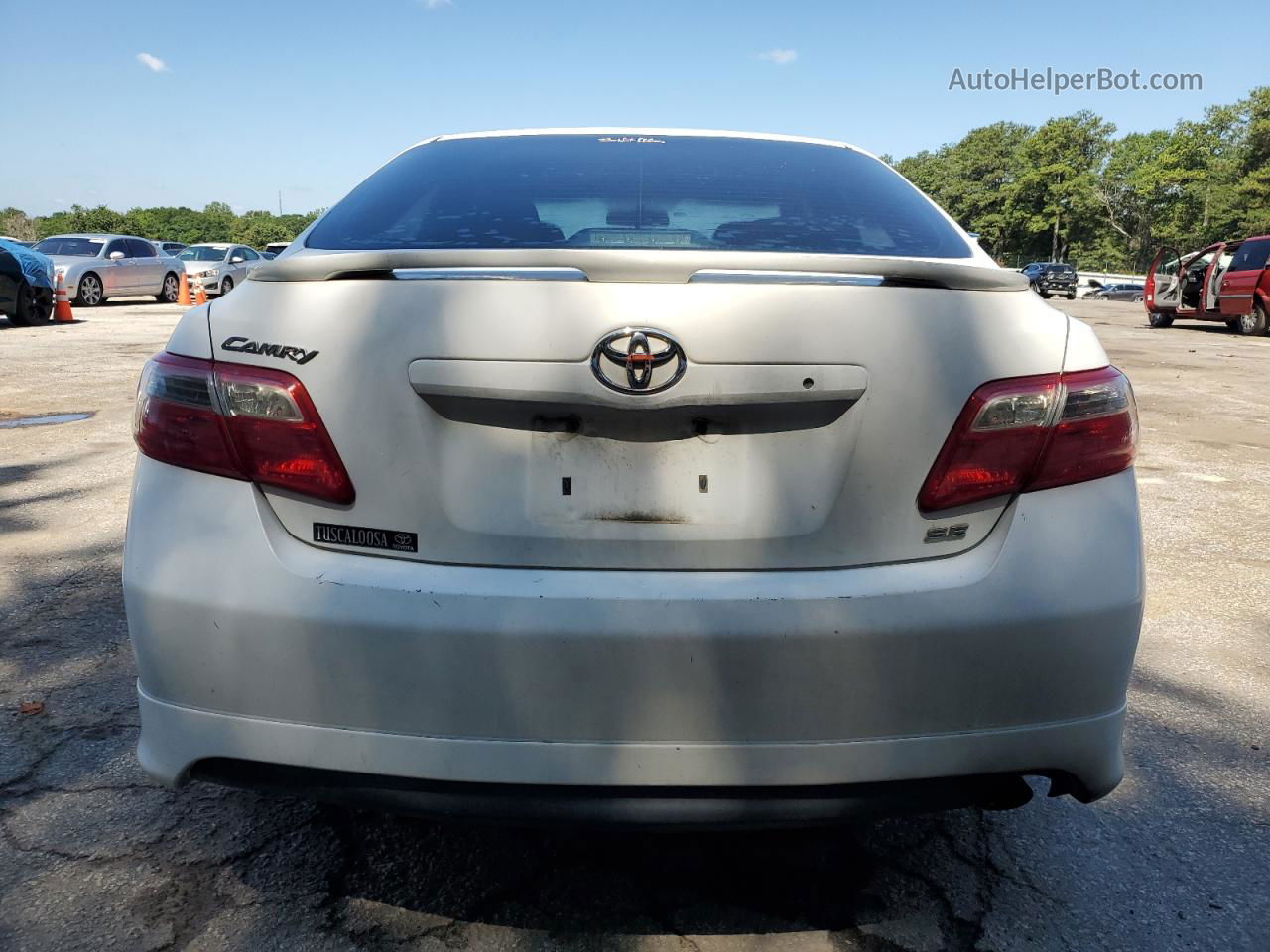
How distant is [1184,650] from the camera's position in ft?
11.2

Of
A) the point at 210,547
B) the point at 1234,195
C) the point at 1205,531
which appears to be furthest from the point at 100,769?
the point at 1234,195

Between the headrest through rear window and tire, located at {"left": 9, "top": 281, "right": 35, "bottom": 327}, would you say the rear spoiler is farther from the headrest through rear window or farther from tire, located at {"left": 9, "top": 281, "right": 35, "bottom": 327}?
tire, located at {"left": 9, "top": 281, "right": 35, "bottom": 327}

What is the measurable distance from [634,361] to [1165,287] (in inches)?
884

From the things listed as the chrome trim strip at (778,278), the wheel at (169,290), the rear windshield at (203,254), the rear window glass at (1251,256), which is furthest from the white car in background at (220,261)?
the chrome trim strip at (778,278)

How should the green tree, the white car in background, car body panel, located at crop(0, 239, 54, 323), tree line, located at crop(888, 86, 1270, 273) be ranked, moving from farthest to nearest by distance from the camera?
the green tree
tree line, located at crop(888, 86, 1270, 273)
the white car in background
car body panel, located at crop(0, 239, 54, 323)

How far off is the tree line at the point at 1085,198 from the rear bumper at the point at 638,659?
54.6 m

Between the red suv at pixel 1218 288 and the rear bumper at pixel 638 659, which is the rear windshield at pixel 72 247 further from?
the rear bumper at pixel 638 659

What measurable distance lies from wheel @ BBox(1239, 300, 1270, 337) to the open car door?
2.15 m

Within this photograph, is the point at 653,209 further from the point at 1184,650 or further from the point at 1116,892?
the point at 1184,650

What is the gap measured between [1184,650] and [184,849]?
307cm

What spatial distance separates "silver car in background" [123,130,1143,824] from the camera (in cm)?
158

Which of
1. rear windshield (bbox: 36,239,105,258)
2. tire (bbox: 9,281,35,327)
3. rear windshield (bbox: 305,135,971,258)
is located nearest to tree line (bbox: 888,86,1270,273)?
rear windshield (bbox: 36,239,105,258)

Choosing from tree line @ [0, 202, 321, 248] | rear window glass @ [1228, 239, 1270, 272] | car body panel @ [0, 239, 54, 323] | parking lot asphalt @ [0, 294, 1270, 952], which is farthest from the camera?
tree line @ [0, 202, 321, 248]

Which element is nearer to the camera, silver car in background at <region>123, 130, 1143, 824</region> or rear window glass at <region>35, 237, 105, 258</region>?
silver car in background at <region>123, 130, 1143, 824</region>
